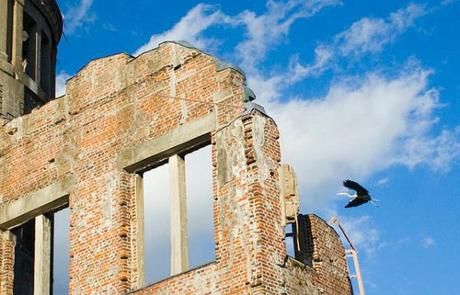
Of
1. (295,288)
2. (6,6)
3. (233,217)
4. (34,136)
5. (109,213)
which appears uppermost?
(6,6)

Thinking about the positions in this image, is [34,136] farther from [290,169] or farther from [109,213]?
[290,169]

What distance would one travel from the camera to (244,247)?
13.0m

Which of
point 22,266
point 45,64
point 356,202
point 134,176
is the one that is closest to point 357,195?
point 356,202

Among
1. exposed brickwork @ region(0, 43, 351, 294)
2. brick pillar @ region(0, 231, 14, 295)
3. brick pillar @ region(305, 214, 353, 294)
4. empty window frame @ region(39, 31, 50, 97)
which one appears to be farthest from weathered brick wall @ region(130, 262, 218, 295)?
empty window frame @ region(39, 31, 50, 97)

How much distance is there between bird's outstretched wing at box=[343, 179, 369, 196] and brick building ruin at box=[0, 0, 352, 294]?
0.75 metres

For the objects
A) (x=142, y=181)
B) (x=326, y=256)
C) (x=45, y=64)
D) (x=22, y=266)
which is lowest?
(x=326, y=256)

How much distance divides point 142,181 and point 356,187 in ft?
11.3

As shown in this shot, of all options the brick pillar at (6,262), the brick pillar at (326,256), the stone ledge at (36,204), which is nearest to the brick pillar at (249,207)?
the brick pillar at (326,256)

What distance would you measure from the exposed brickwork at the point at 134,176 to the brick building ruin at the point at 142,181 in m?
0.02

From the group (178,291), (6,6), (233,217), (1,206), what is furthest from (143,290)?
(6,6)

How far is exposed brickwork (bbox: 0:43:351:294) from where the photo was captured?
43.2 ft

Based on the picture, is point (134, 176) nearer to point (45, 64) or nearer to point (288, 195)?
point (288, 195)

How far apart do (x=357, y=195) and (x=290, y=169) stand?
1.61 m

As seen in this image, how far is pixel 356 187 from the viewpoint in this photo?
14.8m
